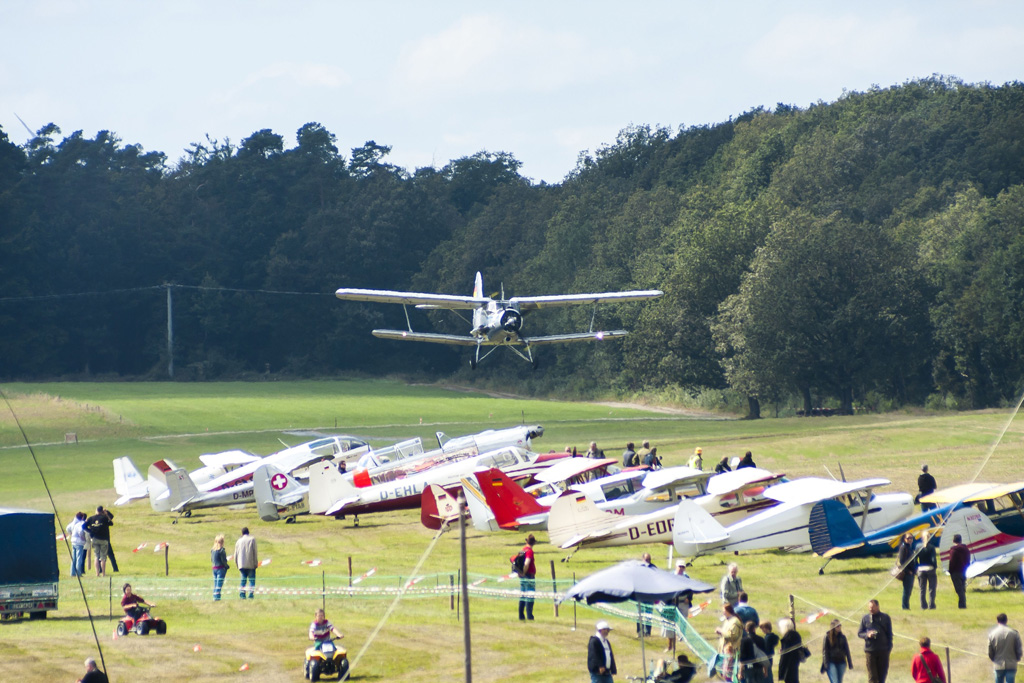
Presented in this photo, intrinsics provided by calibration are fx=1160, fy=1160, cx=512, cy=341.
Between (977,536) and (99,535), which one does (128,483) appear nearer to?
(99,535)

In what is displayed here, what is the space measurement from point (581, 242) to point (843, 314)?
128ft

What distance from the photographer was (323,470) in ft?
91.6

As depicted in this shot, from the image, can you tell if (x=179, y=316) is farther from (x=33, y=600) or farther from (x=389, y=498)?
(x=33, y=600)

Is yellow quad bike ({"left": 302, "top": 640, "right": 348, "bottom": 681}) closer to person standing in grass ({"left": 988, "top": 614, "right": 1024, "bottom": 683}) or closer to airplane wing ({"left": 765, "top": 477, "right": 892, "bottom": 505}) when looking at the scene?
person standing in grass ({"left": 988, "top": 614, "right": 1024, "bottom": 683})

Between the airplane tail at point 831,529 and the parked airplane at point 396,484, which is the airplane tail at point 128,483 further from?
the airplane tail at point 831,529

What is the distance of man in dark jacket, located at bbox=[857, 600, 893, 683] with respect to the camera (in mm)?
13617

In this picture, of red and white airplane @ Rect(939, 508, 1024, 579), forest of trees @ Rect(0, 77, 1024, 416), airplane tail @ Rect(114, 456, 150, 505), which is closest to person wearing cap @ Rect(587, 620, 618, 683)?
red and white airplane @ Rect(939, 508, 1024, 579)

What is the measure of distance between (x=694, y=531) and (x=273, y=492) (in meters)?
12.8

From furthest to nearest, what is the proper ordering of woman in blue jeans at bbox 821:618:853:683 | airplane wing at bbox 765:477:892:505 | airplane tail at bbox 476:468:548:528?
airplane tail at bbox 476:468:548:528 → airplane wing at bbox 765:477:892:505 → woman in blue jeans at bbox 821:618:853:683

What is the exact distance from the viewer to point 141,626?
16750 millimetres

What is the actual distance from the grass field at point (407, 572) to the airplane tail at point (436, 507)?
549 millimetres

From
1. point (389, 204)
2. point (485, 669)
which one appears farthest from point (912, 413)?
point (389, 204)

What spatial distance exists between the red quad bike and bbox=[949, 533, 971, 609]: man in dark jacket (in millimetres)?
11731

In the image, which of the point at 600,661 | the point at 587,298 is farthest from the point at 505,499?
the point at 587,298
